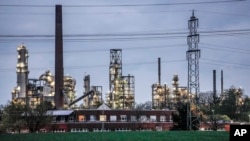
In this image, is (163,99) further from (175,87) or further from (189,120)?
(189,120)

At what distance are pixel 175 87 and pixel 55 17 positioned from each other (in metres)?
36.4

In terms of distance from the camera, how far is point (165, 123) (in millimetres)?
80125

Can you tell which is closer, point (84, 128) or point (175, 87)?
point (84, 128)

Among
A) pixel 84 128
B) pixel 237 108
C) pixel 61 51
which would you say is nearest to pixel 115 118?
pixel 84 128

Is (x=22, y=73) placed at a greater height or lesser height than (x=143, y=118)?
greater

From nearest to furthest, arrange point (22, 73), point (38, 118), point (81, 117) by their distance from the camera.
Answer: point (38, 118), point (81, 117), point (22, 73)

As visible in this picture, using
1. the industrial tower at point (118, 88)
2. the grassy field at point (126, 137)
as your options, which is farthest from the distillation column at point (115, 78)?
the grassy field at point (126, 137)

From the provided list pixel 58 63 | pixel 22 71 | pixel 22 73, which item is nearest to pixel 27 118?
pixel 58 63

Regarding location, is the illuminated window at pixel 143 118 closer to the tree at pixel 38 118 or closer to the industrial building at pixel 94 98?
the industrial building at pixel 94 98

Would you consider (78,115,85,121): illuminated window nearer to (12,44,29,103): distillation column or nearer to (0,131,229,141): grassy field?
(12,44,29,103): distillation column

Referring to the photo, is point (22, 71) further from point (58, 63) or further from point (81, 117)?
point (81, 117)

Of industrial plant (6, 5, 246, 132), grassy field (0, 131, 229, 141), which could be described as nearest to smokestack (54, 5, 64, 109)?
industrial plant (6, 5, 246, 132)

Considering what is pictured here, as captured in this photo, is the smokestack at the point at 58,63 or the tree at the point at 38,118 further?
the smokestack at the point at 58,63

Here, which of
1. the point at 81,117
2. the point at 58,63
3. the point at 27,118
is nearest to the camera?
the point at 27,118
